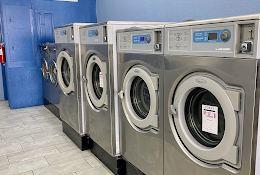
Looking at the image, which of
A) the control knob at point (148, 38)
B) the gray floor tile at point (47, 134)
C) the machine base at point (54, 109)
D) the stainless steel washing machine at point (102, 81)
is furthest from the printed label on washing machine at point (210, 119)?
the machine base at point (54, 109)

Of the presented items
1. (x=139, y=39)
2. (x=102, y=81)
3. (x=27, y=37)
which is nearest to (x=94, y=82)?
(x=102, y=81)

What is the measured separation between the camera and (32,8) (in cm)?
497

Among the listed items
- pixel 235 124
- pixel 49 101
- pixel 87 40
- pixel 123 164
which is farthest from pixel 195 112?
pixel 49 101

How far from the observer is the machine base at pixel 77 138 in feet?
10.2

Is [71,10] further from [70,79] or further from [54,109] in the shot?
[70,79]

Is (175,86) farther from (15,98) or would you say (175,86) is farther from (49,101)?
(15,98)

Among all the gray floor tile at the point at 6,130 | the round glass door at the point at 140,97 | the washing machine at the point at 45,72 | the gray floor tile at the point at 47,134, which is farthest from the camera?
the washing machine at the point at 45,72

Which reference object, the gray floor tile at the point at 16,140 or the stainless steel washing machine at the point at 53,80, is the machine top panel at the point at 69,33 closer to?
the stainless steel washing machine at the point at 53,80

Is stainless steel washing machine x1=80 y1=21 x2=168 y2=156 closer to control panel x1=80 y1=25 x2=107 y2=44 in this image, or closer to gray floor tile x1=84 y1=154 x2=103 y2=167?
control panel x1=80 y1=25 x2=107 y2=44

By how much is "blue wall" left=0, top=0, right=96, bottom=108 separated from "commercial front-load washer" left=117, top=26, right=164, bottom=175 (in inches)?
133

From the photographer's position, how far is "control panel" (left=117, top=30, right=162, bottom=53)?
1818 mm

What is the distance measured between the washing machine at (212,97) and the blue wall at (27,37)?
4.02 meters

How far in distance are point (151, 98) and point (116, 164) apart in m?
0.93

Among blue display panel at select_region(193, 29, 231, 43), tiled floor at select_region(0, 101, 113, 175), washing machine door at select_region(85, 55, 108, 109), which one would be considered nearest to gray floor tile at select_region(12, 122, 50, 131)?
tiled floor at select_region(0, 101, 113, 175)
